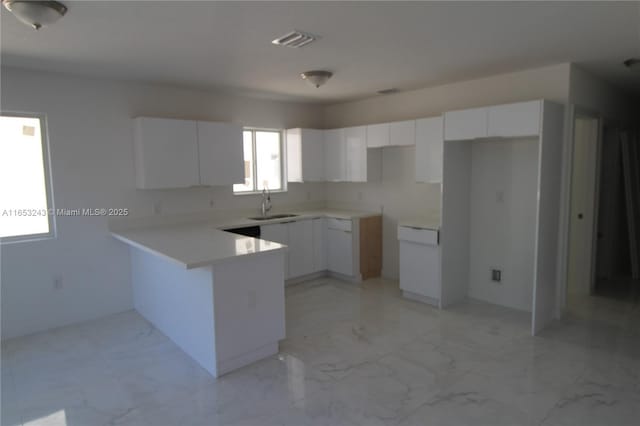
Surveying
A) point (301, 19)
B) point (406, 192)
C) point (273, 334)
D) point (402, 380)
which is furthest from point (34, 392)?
point (406, 192)

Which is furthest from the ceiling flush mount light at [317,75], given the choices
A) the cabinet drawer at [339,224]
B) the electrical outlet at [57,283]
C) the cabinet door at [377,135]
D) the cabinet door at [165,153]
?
the electrical outlet at [57,283]

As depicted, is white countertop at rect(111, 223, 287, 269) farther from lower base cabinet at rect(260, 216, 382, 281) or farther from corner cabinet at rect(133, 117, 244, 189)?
lower base cabinet at rect(260, 216, 382, 281)

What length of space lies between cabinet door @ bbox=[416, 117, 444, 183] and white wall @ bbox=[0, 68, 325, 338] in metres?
2.67

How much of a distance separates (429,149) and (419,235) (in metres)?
0.96

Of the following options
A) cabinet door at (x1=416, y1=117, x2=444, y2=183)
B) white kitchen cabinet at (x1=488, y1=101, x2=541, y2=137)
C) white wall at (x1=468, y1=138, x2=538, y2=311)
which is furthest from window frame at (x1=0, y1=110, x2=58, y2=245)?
white wall at (x1=468, y1=138, x2=538, y2=311)

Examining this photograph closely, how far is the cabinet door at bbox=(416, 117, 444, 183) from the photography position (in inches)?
168

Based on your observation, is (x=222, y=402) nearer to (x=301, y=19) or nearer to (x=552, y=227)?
(x=301, y=19)

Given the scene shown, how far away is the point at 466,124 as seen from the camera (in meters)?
3.76

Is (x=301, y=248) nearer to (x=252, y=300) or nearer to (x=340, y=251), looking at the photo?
(x=340, y=251)

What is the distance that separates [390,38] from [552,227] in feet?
7.64

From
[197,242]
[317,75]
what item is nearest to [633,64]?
[317,75]

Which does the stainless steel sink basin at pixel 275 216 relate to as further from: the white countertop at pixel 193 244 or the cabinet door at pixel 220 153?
the white countertop at pixel 193 244

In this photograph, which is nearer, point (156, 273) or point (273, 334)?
point (273, 334)

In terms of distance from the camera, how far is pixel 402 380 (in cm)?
279
